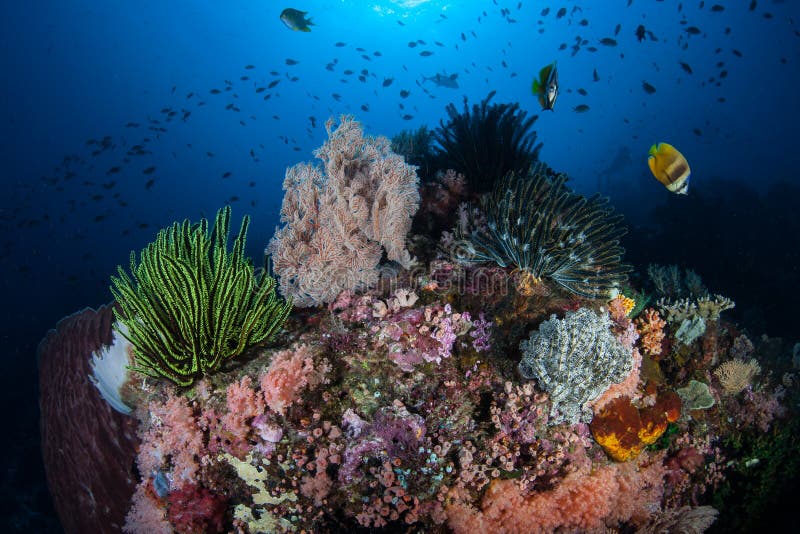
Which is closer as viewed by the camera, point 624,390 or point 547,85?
point 624,390

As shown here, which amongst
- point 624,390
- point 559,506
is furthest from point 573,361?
point 559,506

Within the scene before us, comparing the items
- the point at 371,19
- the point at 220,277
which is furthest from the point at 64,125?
the point at 220,277

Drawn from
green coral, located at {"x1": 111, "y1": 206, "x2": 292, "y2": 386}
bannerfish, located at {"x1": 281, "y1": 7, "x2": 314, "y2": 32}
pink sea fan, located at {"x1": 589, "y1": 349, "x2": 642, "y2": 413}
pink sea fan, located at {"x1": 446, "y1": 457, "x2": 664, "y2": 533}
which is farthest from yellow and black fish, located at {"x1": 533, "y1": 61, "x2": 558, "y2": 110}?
bannerfish, located at {"x1": 281, "y1": 7, "x2": 314, "y2": 32}

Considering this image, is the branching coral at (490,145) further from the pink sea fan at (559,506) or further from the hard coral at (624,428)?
the pink sea fan at (559,506)

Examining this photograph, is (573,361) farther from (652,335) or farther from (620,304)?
(652,335)

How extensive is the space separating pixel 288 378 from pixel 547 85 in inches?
217

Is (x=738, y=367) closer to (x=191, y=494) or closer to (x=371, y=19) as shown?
(x=191, y=494)

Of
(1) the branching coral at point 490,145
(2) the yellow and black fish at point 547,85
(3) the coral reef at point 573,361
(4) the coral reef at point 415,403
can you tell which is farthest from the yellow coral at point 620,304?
(2) the yellow and black fish at point 547,85

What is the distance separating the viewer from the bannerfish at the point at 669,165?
5.01 m

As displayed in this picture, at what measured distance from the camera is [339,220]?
13.7ft

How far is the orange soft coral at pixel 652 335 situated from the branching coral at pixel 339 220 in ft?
11.1

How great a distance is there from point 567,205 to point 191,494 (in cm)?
538

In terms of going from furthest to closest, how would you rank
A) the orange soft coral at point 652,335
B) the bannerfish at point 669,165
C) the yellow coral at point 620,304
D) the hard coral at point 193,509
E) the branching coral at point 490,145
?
the branching coral at point 490,145 < the bannerfish at point 669,165 < the orange soft coral at point 652,335 < the yellow coral at point 620,304 < the hard coral at point 193,509

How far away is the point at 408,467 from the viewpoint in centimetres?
323
